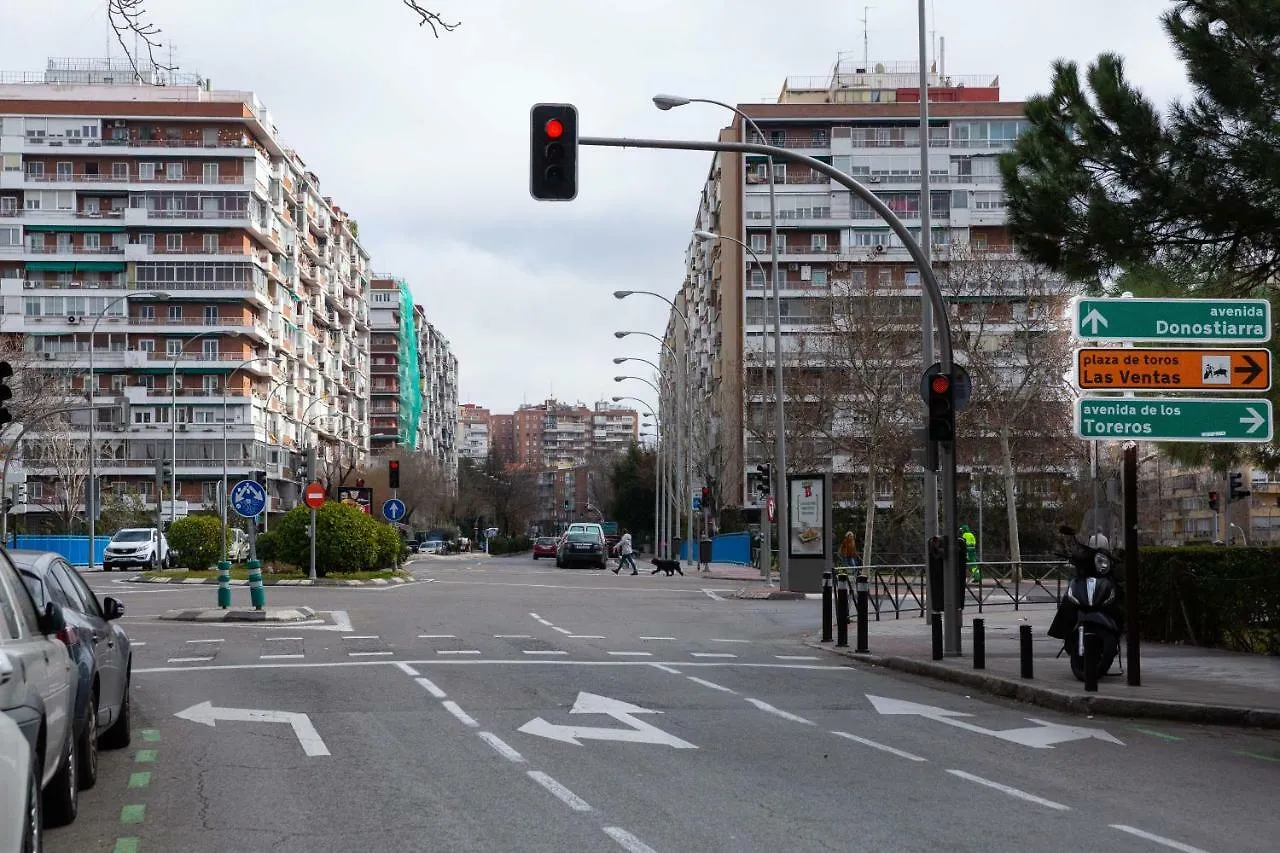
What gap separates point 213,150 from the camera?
89938mm

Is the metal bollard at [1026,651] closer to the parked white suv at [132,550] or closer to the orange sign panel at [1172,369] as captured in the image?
the orange sign panel at [1172,369]

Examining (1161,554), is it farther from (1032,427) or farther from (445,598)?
(1032,427)

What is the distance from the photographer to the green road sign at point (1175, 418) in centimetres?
1388

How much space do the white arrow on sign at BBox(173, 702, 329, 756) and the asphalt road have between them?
0.16 ft

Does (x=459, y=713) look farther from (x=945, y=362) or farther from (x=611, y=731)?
(x=945, y=362)

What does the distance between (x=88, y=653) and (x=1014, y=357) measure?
46.1 metres

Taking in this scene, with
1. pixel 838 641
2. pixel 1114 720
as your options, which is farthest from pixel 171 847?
pixel 838 641

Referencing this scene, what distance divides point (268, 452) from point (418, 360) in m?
67.2

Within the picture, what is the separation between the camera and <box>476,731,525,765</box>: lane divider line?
10.1 m

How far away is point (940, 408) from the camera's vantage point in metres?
17.9

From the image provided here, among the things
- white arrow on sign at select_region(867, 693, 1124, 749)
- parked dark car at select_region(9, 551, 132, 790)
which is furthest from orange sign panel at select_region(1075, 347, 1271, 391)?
parked dark car at select_region(9, 551, 132, 790)

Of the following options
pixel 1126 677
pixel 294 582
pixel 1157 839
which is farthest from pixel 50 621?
pixel 294 582

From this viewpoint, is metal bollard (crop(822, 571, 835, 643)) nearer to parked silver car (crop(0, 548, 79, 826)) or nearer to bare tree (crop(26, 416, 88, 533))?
parked silver car (crop(0, 548, 79, 826))

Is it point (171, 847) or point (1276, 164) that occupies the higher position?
point (1276, 164)
